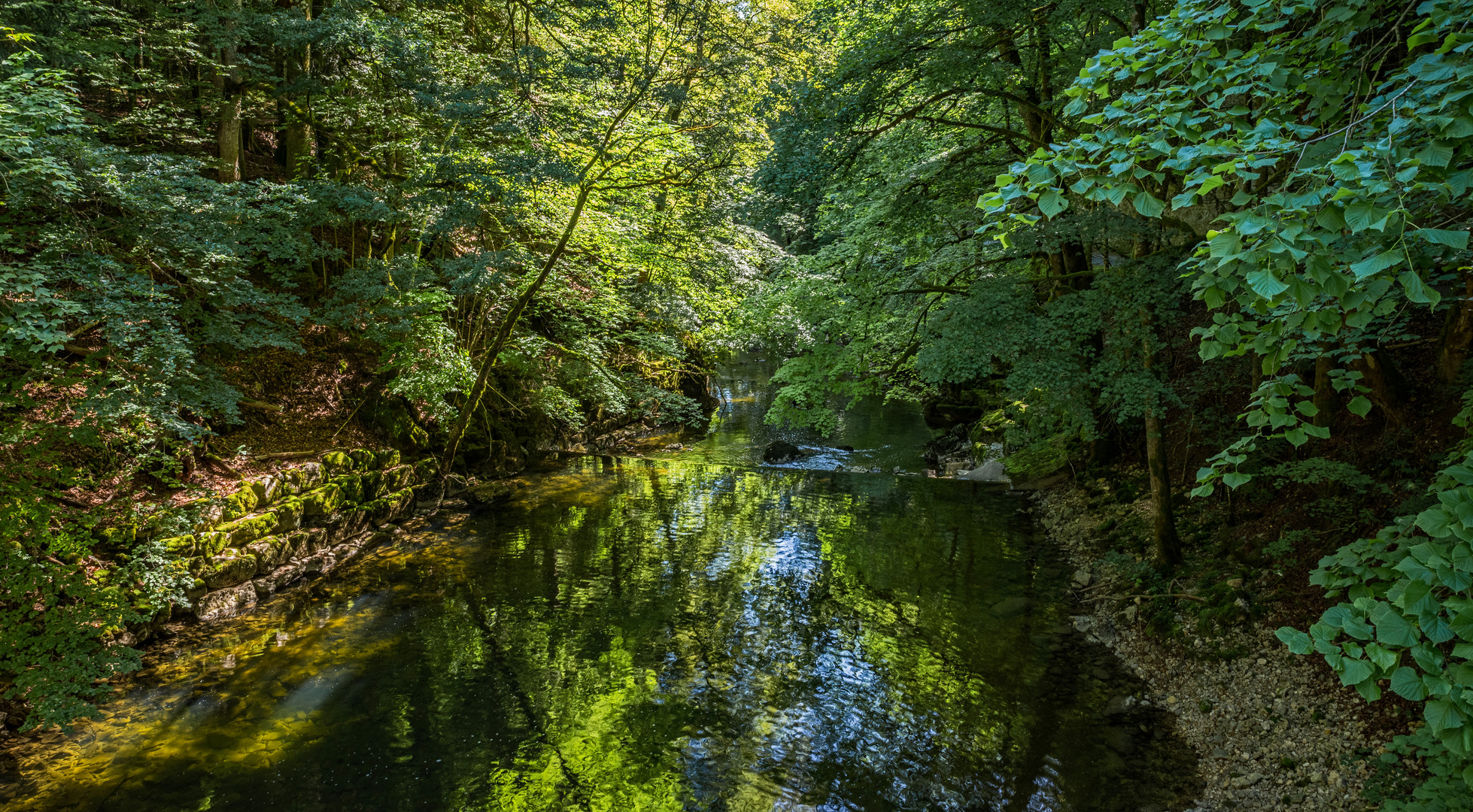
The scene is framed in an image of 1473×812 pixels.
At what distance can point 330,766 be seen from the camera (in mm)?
5113

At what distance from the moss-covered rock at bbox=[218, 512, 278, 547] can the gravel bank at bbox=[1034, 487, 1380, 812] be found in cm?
1023

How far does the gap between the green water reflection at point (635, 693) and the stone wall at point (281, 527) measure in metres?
0.54

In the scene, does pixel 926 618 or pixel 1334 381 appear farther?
pixel 926 618

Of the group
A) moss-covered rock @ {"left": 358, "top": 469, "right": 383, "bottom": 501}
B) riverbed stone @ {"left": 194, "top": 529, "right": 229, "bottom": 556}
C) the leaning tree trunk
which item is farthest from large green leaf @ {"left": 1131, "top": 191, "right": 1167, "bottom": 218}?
moss-covered rock @ {"left": 358, "top": 469, "right": 383, "bottom": 501}

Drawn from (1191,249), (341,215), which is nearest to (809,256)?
(1191,249)

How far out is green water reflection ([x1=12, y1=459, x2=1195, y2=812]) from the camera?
4.87 metres

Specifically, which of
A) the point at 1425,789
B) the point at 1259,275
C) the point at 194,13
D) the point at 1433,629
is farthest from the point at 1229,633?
the point at 194,13

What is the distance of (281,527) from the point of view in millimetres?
8516

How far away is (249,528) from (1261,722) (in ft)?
35.5

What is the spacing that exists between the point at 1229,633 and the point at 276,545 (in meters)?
11.0

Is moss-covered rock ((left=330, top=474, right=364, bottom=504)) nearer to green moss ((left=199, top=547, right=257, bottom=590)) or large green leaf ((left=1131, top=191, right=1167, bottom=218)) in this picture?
green moss ((left=199, top=547, right=257, bottom=590))

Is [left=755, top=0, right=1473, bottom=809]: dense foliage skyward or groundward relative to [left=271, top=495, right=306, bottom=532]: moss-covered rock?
skyward

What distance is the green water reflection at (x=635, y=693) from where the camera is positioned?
4867 millimetres

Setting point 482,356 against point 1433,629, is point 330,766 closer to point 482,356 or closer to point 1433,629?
point 1433,629
